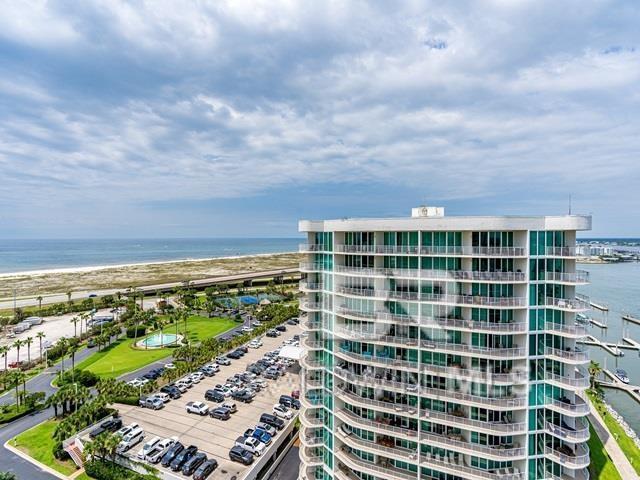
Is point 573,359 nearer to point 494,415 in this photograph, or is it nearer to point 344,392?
point 494,415

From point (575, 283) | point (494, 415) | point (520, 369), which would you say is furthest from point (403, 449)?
point (575, 283)

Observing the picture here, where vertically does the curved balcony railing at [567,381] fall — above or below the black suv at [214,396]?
above

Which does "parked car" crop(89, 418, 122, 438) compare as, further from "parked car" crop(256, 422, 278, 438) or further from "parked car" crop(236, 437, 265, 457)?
"parked car" crop(256, 422, 278, 438)

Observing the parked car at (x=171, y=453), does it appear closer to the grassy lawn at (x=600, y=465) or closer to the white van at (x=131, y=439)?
the white van at (x=131, y=439)

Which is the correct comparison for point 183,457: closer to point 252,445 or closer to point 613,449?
point 252,445

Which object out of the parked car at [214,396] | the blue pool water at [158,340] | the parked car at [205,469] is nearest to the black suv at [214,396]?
the parked car at [214,396]

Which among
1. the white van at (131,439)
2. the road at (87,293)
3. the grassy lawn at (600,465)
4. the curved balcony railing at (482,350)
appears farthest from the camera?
the road at (87,293)

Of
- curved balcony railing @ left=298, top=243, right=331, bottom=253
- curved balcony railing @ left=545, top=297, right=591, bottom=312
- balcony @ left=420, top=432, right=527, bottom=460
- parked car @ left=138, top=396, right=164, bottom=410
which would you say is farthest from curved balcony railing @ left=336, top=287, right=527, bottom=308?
parked car @ left=138, top=396, right=164, bottom=410
